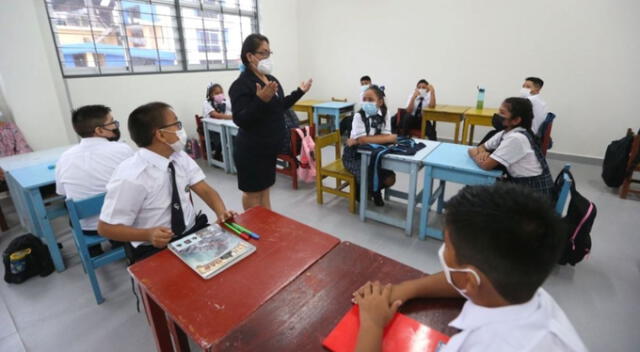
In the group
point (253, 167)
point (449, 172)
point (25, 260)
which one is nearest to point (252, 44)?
point (253, 167)

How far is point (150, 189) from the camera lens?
4.30 feet

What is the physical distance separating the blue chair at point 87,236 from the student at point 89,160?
14cm

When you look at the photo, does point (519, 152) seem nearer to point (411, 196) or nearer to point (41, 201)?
point (411, 196)

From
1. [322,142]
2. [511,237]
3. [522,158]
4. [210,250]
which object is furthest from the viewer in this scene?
[322,142]

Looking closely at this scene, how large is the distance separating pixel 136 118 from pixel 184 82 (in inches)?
159

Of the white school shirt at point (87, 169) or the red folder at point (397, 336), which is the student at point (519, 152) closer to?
the red folder at point (397, 336)

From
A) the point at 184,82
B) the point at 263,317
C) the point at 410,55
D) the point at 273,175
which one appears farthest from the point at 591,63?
the point at 184,82

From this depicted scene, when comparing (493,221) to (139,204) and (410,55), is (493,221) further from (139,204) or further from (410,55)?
(410,55)

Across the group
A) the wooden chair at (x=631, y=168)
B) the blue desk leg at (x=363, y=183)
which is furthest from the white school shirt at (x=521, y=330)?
the wooden chair at (x=631, y=168)

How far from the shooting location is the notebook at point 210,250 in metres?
1.00

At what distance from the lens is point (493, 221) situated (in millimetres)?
560

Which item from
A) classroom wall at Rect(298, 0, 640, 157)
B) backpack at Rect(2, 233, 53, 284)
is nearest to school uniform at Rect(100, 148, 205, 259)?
backpack at Rect(2, 233, 53, 284)

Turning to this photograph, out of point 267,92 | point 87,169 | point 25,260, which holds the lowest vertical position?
point 25,260

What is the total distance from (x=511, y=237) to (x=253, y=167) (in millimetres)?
1744
